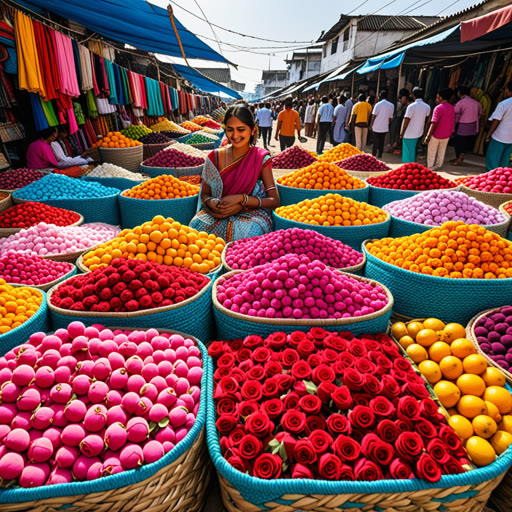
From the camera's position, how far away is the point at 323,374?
1289 millimetres

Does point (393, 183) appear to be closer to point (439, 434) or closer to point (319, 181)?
point (319, 181)

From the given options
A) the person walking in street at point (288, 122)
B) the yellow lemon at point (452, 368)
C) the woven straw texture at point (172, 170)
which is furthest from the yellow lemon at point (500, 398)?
the person walking in street at point (288, 122)

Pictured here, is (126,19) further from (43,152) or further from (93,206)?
(93,206)

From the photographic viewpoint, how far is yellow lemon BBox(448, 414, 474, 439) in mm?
1223

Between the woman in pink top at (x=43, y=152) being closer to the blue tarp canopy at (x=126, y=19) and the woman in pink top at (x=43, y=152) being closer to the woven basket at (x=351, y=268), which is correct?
the blue tarp canopy at (x=126, y=19)

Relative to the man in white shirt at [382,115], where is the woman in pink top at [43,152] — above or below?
below

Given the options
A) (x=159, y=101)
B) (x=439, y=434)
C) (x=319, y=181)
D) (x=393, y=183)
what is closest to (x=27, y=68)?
(x=319, y=181)

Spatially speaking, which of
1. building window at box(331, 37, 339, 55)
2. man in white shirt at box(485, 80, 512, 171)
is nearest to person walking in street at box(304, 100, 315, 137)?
man in white shirt at box(485, 80, 512, 171)

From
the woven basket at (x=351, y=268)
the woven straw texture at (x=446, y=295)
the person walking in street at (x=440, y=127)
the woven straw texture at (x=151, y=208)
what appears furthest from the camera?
the person walking in street at (x=440, y=127)

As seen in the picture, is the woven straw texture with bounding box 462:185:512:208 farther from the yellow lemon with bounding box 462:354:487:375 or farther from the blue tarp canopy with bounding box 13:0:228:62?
the blue tarp canopy with bounding box 13:0:228:62

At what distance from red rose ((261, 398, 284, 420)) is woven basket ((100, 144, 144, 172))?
205 inches

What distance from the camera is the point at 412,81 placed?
1227 centimetres

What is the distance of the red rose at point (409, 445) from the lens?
1.04 m

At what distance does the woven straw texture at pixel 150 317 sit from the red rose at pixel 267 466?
0.81 metres
